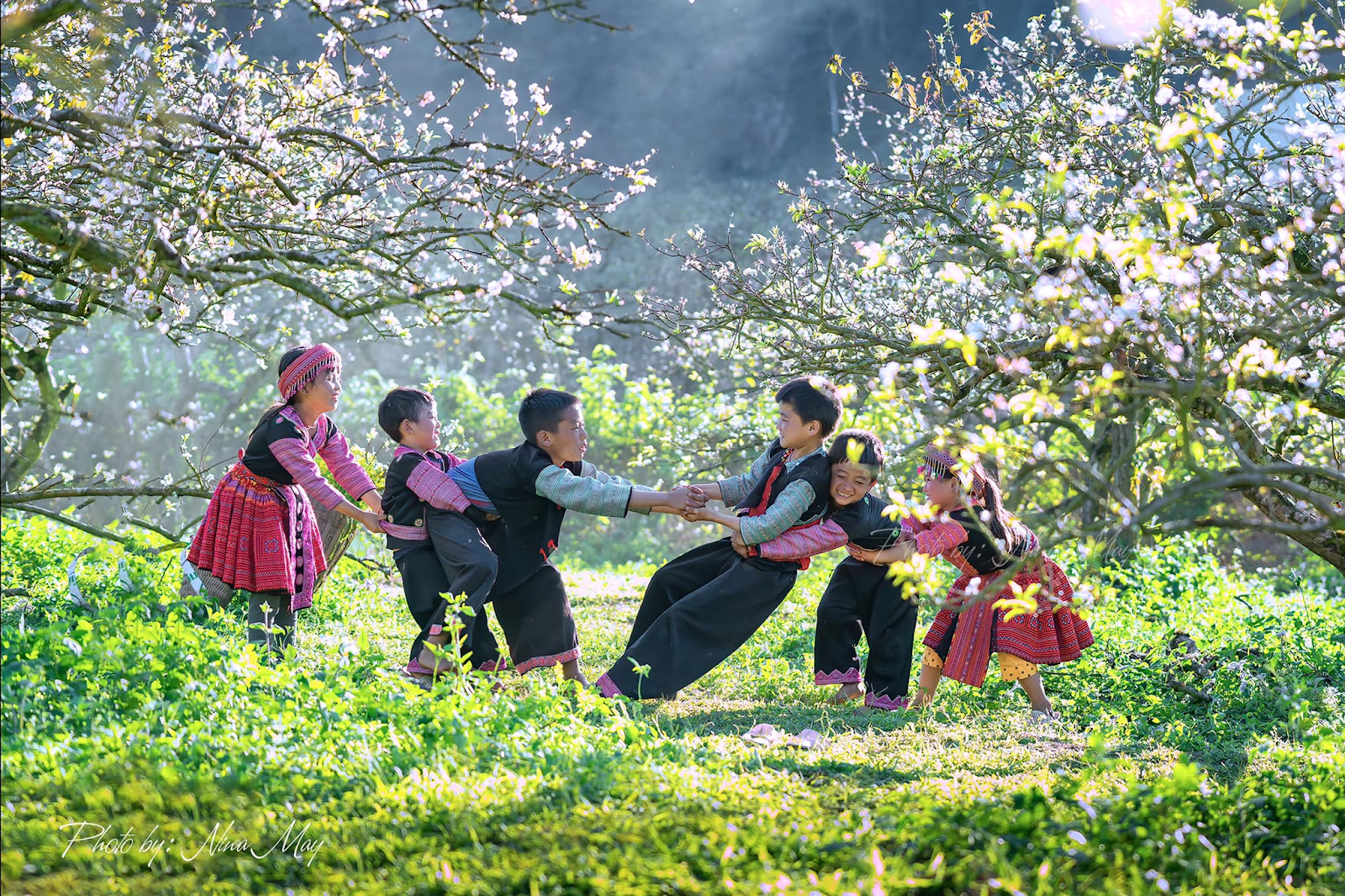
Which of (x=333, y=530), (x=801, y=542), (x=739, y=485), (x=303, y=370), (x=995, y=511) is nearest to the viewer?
(x=995, y=511)

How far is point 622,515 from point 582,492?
9.1 inches

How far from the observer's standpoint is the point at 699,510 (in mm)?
5805

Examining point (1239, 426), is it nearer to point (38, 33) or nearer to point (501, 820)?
point (501, 820)

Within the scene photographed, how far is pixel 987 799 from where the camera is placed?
139 inches

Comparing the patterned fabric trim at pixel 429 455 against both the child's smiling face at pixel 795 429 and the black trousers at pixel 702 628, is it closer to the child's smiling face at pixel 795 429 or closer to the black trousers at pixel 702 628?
the black trousers at pixel 702 628

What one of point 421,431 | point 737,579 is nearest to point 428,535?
point 421,431

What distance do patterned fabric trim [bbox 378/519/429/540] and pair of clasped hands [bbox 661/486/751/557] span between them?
3.88 ft

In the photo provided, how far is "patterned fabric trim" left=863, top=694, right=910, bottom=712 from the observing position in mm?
5738

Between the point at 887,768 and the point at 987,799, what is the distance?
0.68m

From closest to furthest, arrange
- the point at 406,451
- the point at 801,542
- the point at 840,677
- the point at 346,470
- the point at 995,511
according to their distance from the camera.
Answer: the point at 995,511 → the point at 801,542 → the point at 406,451 → the point at 840,677 → the point at 346,470

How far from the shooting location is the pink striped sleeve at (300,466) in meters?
5.50

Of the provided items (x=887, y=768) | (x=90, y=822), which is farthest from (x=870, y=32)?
(x=90, y=822)

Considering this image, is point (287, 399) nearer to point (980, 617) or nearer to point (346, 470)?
point (346, 470)

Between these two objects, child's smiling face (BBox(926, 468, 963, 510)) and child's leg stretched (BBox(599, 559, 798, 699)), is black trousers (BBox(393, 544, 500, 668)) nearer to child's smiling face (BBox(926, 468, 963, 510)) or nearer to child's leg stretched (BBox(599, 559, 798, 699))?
child's leg stretched (BBox(599, 559, 798, 699))
